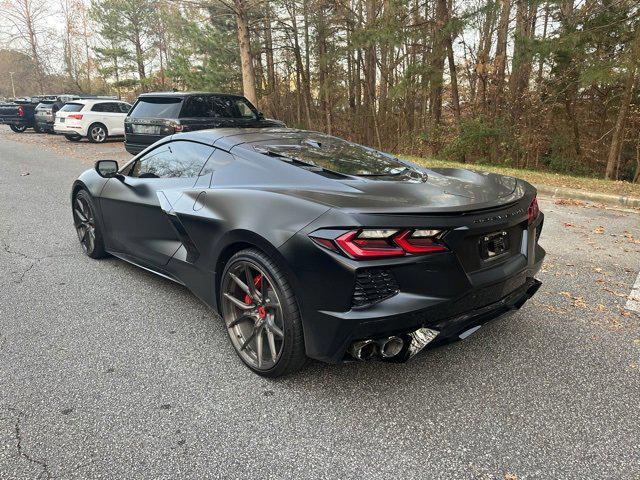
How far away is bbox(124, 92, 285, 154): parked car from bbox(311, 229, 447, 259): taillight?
7.99 metres

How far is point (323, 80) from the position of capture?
22266mm

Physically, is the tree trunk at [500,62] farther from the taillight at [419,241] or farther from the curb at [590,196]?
the taillight at [419,241]

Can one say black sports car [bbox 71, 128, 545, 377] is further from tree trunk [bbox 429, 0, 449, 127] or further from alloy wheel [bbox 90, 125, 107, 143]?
alloy wheel [bbox 90, 125, 107, 143]

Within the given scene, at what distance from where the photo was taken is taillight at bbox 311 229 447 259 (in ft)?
6.88

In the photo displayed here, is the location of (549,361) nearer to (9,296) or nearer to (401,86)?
(9,296)

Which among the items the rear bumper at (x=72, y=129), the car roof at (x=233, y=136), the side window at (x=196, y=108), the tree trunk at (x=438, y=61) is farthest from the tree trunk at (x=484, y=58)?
the rear bumper at (x=72, y=129)

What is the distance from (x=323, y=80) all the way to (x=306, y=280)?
70.8 ft

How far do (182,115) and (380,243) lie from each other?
852 cm

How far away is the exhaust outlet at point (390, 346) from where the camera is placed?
7.16 feet

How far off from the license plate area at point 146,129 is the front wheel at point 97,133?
8487mm

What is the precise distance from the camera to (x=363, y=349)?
2.22m

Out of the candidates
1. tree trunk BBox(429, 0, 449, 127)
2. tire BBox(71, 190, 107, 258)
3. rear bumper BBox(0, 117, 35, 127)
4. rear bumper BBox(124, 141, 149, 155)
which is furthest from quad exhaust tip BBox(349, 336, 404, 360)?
rear bumper BBox(0, 117, 35, 127)

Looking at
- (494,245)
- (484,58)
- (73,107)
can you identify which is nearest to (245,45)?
(484,58)

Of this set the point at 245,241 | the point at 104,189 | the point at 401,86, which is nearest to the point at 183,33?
the point at 401,86
